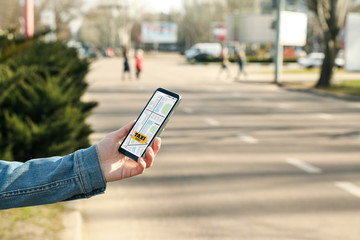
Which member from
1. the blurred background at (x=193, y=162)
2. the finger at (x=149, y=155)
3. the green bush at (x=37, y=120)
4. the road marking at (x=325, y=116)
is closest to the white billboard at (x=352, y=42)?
the blurred background at (x=193, y=162)

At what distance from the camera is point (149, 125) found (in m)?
2.31

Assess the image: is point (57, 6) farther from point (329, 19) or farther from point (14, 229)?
point (14, 229)

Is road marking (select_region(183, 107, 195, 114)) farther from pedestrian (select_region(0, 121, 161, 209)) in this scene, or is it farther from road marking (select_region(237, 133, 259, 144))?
pedestrian (select_region(0, 121, 161, 209))

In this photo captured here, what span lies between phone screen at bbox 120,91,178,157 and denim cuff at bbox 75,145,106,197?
17cm

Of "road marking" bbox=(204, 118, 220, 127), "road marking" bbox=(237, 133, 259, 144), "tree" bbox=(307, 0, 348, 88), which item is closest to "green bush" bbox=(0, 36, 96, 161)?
"road marking" bbox=(237, 133, 259, 144)

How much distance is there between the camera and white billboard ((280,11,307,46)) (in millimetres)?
29984

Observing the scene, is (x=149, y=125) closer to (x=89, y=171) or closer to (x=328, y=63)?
(x=89, y=171)

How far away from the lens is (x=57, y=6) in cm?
5300

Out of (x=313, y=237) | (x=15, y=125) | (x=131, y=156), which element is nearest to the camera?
(x=131, y=156)

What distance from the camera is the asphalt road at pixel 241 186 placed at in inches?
224

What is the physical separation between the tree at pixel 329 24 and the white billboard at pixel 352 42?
12.7 ft

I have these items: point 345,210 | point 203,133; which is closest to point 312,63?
point 203,133

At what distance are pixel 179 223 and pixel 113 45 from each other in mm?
117928

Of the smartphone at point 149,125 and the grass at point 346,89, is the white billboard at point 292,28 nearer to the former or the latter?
the grass at point 346,89
